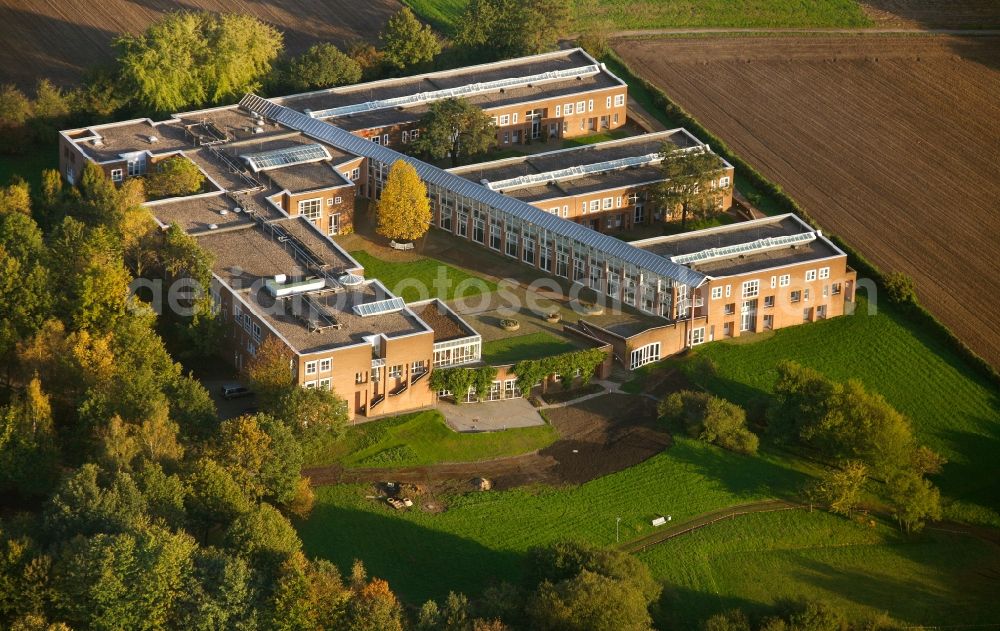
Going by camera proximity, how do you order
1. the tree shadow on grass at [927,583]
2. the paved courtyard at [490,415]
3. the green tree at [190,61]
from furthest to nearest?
the green tree at [190,61], the paved courtyard at [490,415], the tree shadow on grass at [927,583]

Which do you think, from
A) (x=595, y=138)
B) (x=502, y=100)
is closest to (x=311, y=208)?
(x=502, y=100)

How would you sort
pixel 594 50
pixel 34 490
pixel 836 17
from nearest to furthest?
pixel 34 490, pixel 594 50, pixel 836 17

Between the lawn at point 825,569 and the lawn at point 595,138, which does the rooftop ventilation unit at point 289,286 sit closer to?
the lawn at point 825,569

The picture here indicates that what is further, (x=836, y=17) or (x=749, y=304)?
(x=836, y=17)

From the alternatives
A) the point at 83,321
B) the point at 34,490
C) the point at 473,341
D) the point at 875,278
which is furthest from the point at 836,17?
the point at 34,490

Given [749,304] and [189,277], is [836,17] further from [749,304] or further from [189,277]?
[189,277]

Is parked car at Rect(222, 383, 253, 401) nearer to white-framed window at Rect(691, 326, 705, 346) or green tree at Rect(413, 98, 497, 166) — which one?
white-framed window at Rect(691, 326, 705, 346)

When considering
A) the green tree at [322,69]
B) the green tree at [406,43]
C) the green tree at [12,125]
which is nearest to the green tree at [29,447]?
the green tree at [12,125]
